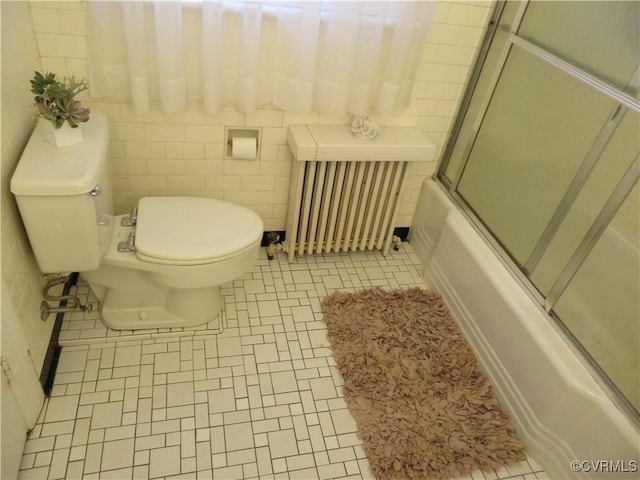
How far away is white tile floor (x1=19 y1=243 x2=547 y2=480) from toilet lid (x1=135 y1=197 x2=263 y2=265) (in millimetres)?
A: 429

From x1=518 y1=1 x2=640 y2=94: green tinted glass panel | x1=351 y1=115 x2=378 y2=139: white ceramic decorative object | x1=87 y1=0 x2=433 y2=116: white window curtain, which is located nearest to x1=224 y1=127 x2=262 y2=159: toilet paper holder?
x1=87 y1=0 x2=433 y2=116: white window curtain

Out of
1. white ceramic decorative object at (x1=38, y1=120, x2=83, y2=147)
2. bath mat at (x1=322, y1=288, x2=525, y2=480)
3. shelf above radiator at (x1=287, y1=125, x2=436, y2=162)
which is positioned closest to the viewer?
white ceramic decorative object at (x1=38, y1=120, x2=83, y2=147)

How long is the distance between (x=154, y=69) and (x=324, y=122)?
0.73m

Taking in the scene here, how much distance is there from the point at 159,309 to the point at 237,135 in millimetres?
804

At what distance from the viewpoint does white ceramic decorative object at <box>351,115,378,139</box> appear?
196 centimetres

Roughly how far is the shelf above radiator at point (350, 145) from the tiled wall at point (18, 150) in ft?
3.14

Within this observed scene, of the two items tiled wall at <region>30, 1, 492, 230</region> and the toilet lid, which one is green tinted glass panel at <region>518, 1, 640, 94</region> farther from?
the toilet lid

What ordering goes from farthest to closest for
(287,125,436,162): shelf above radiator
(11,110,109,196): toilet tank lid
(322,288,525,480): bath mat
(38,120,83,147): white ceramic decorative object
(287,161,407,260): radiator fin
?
→ (287,161,407,260): radiator fin, (287,125,436,162): shelf above radiator, (322,288,525,480): bath mat, (38,120,83,147): white ceramic decorative object, (11,110,109,196): toilet tank lid

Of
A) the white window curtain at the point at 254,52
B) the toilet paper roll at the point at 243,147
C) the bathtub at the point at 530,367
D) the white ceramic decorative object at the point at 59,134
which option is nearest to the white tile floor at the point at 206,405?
the bathtub at the point at 530,367

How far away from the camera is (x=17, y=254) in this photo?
1387 millimetres

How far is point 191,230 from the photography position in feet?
5.42

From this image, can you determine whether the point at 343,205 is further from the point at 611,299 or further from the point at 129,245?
the point at 611,299

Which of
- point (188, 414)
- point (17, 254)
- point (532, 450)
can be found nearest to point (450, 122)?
point (532, 450)

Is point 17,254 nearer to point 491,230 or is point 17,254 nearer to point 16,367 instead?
point 16,367
